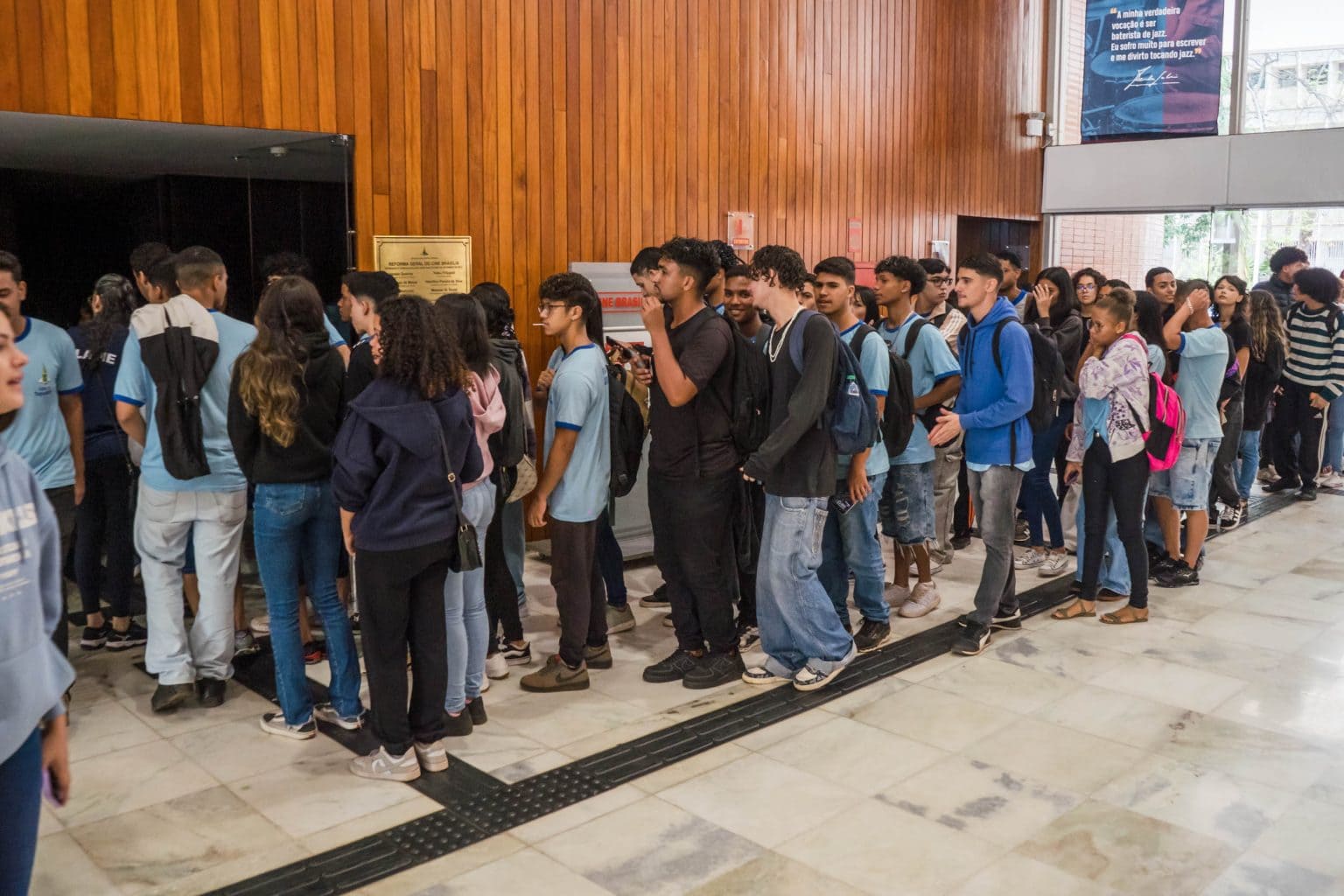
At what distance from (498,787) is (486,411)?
1.26 meters

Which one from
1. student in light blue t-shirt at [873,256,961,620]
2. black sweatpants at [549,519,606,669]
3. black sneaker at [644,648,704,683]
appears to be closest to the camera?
black sweatpants at [549,519,606,669]

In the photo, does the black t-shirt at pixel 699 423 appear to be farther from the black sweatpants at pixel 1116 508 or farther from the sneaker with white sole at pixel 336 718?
the black sweatpants at pixel 1116 508

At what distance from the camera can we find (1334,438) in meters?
9.12

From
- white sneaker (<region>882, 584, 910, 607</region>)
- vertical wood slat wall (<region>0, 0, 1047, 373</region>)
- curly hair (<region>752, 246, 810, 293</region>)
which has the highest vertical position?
vertical wood slat wall (<region>0, 0, 1047, 373</region>)

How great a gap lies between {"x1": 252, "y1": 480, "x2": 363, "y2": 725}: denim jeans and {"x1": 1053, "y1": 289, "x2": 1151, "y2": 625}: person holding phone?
3.47m

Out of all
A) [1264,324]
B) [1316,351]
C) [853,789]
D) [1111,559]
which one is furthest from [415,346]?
[1316,351]

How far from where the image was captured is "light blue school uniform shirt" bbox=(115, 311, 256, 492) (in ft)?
13.4

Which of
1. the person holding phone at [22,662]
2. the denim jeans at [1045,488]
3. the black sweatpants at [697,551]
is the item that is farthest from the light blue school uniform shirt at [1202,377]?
the person holding phone at [22,662]

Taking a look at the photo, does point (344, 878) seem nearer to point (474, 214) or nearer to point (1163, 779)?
point (1163, 779)

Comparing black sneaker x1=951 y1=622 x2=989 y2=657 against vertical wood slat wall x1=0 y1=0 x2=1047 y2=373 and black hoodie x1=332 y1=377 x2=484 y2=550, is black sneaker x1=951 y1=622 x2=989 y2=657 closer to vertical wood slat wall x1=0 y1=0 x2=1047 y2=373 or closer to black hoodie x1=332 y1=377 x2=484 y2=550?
black hoodie x1=332 y1=377 x2=484 y2=550

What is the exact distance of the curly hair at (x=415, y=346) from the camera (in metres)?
3.34

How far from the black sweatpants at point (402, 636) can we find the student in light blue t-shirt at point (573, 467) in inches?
31.4

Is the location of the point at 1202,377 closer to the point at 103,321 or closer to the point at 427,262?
the point at 427,262

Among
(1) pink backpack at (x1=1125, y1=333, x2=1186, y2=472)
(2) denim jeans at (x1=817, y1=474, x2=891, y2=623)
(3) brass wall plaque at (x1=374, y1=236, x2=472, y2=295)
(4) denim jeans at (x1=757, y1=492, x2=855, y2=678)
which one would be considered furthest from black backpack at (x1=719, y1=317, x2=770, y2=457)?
(3) brass wall plaque at (x1=374, y1=236, x2=472, y2=295)
